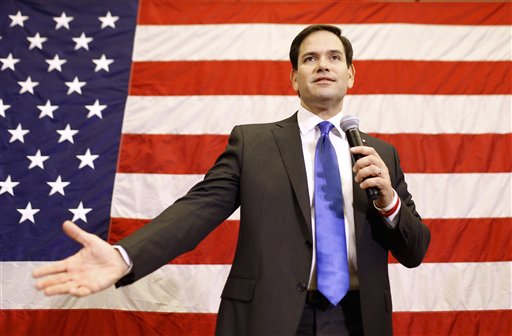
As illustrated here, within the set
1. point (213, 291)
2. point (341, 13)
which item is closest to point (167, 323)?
point (213, 291)

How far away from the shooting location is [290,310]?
3.84 ft

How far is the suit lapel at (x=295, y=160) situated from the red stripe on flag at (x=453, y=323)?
125 cm

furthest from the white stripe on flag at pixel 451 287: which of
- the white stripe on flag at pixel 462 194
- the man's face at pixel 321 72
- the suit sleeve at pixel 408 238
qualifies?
the man's face at pixel 321 72

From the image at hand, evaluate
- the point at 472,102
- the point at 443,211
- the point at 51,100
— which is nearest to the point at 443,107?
the point at 472,102

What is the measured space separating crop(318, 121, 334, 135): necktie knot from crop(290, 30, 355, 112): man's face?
0.35 ft

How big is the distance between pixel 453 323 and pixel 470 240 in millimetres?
392

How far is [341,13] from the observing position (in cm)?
261

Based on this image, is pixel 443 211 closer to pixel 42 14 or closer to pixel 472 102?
pixel 472 102

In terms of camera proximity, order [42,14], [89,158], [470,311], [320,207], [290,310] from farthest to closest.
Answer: [42,14], [89,158], [470,311], [320,207], [290,310]

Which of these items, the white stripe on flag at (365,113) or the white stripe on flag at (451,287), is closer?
the white stripe on flag at (451,287)

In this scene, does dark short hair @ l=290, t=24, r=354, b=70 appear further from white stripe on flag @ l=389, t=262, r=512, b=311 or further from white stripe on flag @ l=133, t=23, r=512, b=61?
white stripe on flag @ l=389, t=262, r=512, b=311

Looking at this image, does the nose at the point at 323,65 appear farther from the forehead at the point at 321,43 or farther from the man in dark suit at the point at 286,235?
the man in dark suit at the point at 286,235

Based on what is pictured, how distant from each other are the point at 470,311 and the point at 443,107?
99cm

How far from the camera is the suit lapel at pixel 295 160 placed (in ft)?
4.14
